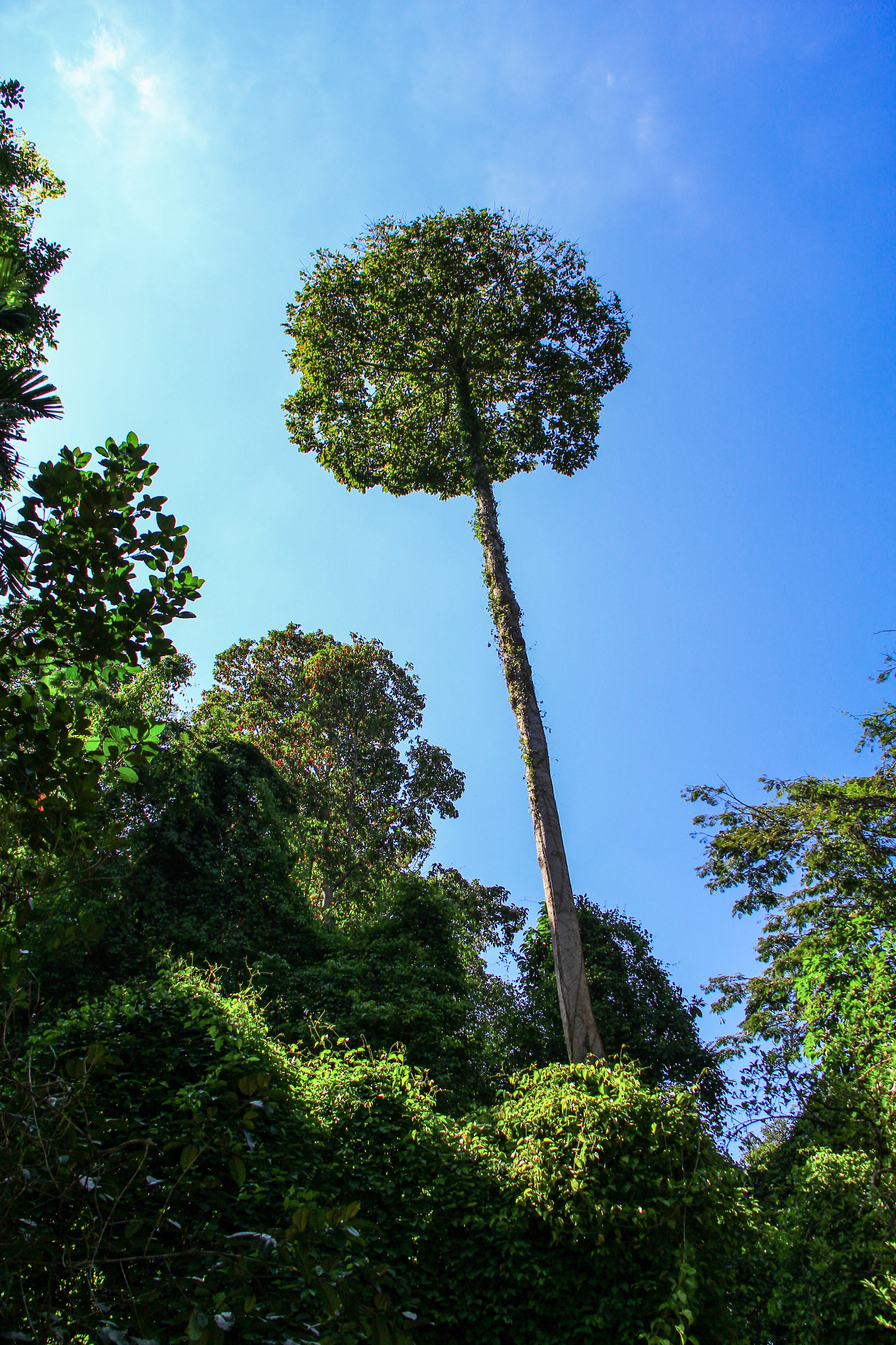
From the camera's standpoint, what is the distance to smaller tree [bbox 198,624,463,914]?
1712cm

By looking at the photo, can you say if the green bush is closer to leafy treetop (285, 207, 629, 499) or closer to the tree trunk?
the tree trunk

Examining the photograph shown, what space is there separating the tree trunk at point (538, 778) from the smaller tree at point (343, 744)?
26.9 feet

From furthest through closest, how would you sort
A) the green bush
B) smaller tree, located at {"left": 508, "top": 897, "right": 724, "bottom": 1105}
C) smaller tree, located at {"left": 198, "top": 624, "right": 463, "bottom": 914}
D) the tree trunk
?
smaller tree, located at {"left": 198, "top": 624, "right": 463, "bottom": 914} < smaller tree, located at {"left": 508, "top": 897, "right": 724, "bottom": 1105} < the tree trunk < the green bush

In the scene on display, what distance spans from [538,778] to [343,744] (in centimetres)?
974

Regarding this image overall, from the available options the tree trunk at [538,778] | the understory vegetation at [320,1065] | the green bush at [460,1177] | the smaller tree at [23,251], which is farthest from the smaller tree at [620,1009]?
the smaller tree at [23,251]

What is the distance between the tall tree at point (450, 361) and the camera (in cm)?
1211

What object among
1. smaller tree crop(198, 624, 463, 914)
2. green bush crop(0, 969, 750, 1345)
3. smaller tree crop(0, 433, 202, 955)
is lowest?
green bush crop(0, 969, 750, 1345)

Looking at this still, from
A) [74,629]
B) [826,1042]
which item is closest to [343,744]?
[826,1042]

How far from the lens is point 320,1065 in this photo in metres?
6.15

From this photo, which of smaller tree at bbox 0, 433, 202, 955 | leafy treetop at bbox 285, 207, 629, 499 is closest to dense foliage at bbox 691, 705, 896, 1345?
smaller tree at bbox 0, 433, 202, 955

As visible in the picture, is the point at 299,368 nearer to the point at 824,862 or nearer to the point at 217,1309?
the point at 824,862

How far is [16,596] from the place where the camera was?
8.64 feet

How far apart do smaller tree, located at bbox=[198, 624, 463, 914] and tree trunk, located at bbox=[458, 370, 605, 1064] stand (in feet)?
26.9

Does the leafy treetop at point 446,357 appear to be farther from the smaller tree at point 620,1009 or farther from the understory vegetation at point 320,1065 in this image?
the smaller tree at point 620,1009
